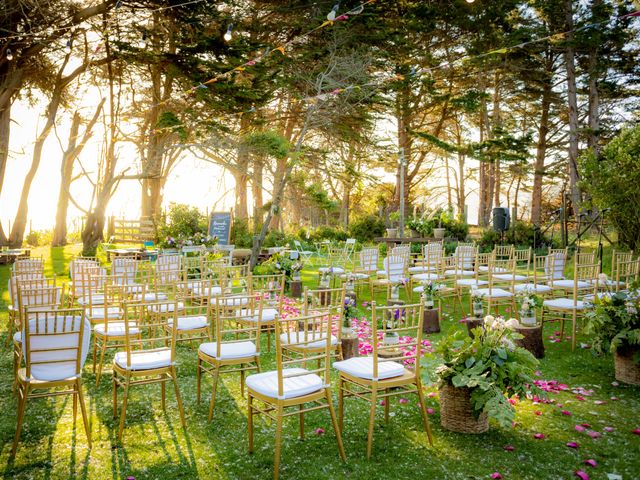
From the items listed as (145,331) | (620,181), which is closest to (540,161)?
(620,181)

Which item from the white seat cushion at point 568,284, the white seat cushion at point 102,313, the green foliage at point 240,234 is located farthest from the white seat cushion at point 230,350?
the green foliage at point 240,234

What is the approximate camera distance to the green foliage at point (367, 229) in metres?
22.5

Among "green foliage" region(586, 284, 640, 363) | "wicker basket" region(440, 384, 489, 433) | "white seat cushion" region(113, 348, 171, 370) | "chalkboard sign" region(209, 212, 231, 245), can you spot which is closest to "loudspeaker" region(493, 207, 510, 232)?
"chalkboard sign" region(209, 212, 231, 245)

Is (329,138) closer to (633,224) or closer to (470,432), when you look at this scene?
(633,224)

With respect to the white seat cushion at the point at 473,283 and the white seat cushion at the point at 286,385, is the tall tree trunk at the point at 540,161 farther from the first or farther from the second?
the white seat cushion at the point at 286,385

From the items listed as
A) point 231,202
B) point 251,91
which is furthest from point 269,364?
point 231,202

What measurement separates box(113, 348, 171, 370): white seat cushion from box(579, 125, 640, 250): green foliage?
24.0 ft

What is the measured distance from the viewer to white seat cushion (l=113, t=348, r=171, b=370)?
4023 millimetres

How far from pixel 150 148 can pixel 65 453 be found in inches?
666

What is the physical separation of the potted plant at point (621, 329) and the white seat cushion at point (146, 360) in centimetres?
386

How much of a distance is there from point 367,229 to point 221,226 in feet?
24.9

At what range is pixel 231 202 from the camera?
36562mm

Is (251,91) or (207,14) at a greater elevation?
(207,14)

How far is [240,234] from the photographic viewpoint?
18.6 m
